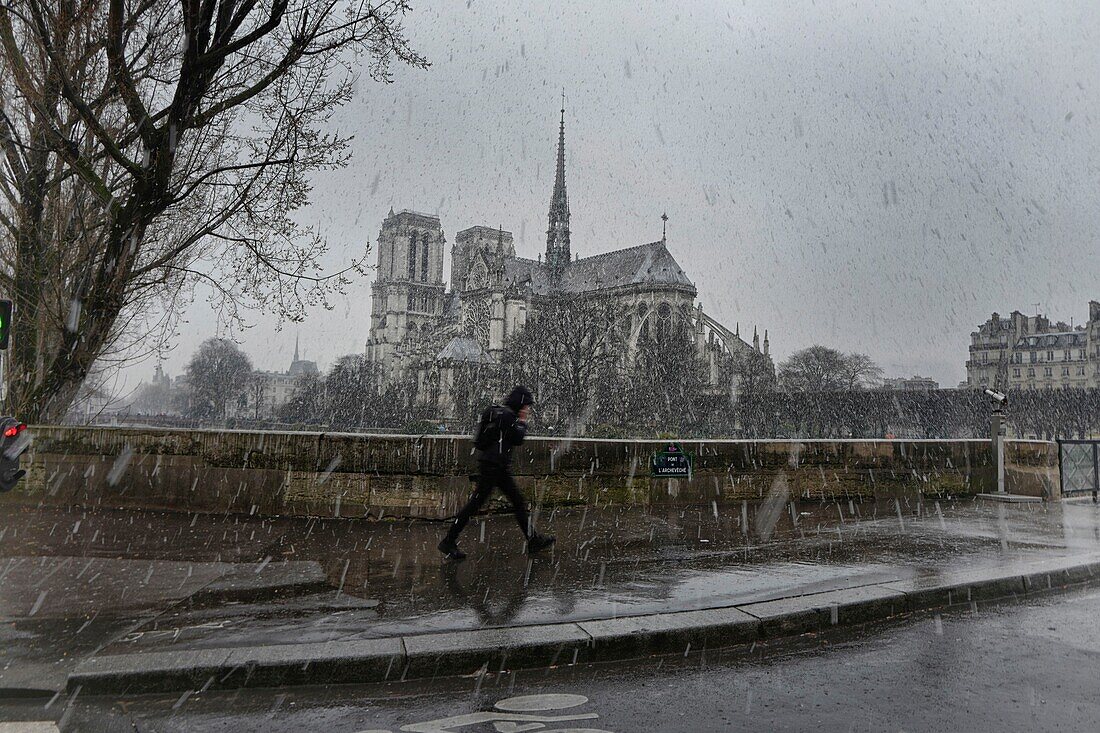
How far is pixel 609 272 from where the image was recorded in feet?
335

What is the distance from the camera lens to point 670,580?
6.41 m

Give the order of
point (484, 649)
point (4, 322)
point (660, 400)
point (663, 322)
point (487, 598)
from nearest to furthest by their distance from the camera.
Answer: point (484, 649) < point (487, 598) < point (4, 322) < point (660, 400) < point (663, 322)

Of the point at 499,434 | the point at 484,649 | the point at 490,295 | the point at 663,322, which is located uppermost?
the point at 490,295

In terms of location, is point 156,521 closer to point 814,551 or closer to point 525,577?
point 525,577

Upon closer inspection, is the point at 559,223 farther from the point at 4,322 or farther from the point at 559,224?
the point at 4,322

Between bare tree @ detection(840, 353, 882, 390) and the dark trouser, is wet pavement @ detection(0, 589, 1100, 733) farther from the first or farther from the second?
bare tree @ detection(840, 353, 882, 390)

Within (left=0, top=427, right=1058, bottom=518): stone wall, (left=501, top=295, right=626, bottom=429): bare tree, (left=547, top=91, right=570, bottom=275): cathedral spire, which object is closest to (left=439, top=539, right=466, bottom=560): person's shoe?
(left=0, top=427, right=1058, bottom=518): stone wall

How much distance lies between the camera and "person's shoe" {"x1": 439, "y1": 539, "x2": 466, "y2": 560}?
7.13 m

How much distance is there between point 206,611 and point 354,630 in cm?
126

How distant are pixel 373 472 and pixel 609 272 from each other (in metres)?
94.1

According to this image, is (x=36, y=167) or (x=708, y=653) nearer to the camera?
(x=708, y=653)

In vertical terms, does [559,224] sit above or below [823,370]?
above

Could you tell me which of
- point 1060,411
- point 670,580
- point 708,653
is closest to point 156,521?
point 670,580

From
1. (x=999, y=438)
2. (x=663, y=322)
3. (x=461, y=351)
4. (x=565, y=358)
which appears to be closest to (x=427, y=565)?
(x=999, y=438)
